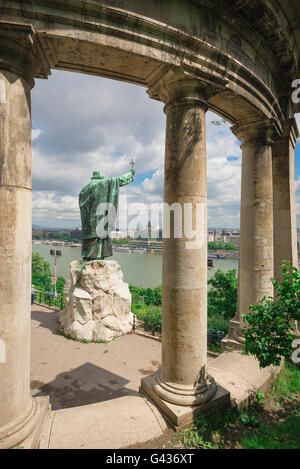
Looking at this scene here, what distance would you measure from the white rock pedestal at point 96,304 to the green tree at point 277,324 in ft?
37.1

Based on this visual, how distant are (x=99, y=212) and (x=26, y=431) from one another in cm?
1331

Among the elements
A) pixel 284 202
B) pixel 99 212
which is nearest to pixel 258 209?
pixel 284 202

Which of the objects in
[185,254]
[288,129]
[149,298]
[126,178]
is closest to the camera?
[185,254]

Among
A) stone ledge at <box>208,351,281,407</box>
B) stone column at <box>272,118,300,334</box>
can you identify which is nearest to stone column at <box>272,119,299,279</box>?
stone column at <box>272,118,300,334</box>

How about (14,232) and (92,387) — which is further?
(92,387)

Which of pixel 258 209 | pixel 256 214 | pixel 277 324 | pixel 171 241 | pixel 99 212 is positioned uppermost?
pixel 99 212

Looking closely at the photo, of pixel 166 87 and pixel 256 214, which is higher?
pixel 166 87

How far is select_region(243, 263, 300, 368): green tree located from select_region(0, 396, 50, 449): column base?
11.4 ft

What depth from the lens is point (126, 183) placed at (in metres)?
16.4

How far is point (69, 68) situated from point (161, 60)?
1.79m

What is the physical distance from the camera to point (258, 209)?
6.53 m

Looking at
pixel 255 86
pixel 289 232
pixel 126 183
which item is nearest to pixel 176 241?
pixel 255 86

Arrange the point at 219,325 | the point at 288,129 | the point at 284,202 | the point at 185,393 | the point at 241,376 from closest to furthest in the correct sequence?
1. the point at 185,393
2. the point at 241,376
3. the point at 288,129
4. the point at 284,202
5. the point at 219,325

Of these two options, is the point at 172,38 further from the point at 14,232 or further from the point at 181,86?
the point at 14,232
